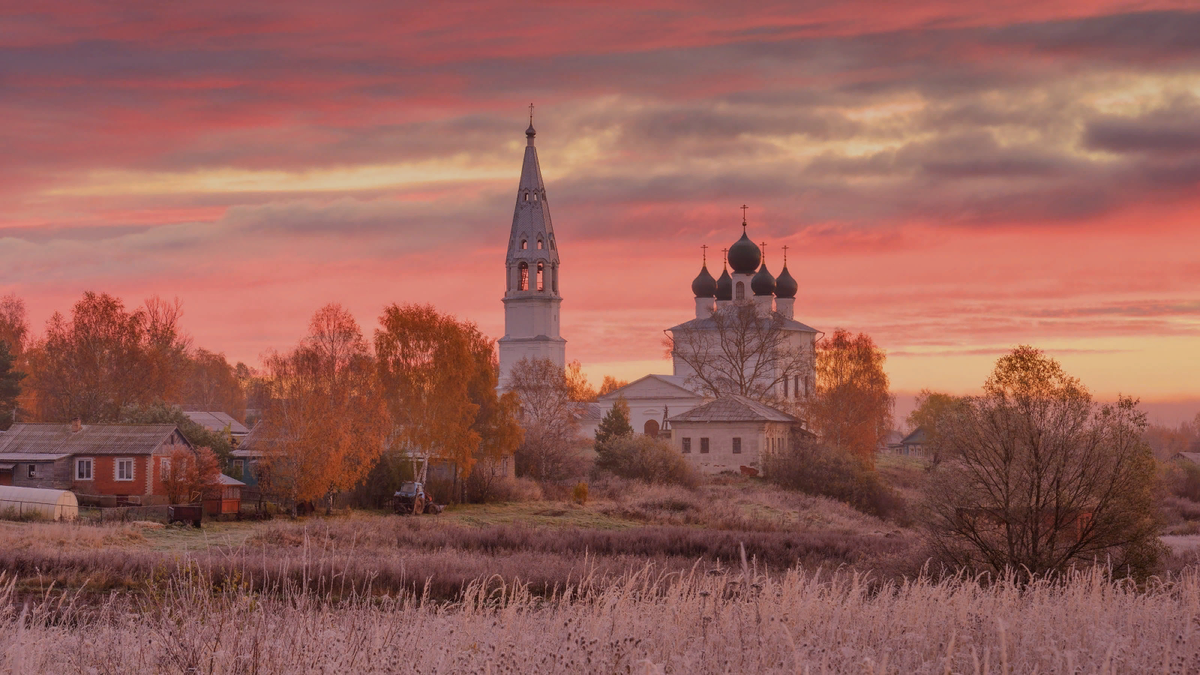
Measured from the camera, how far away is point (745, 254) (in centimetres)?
9081

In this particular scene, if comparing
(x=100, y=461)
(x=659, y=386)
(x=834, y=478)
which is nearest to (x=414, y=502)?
(x=100, y=461)

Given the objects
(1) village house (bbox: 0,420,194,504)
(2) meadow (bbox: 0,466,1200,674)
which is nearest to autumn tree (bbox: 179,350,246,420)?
(1) village house (bbox: 0,420,194,504)

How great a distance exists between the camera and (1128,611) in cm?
854

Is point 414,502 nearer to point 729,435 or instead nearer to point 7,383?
point 729,435

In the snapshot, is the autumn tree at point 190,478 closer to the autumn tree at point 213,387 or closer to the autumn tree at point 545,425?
the autumn tree at point 545,425

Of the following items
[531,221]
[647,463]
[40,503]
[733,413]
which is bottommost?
[40,503]

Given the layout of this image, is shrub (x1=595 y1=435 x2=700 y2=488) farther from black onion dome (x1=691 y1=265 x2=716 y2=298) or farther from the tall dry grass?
the tall dry grass

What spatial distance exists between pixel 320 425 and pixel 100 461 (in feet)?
29.1

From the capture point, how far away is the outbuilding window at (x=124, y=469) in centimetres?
4191

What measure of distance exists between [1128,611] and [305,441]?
3391cm

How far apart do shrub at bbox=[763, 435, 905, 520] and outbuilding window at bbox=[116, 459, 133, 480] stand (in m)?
28.5

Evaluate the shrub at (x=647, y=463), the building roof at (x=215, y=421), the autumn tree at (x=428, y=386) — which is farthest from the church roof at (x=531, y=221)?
the autumn tree at (x=428, y=386)

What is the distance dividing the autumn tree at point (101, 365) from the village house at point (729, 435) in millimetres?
27841

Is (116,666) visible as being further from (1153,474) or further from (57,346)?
(57,346)
